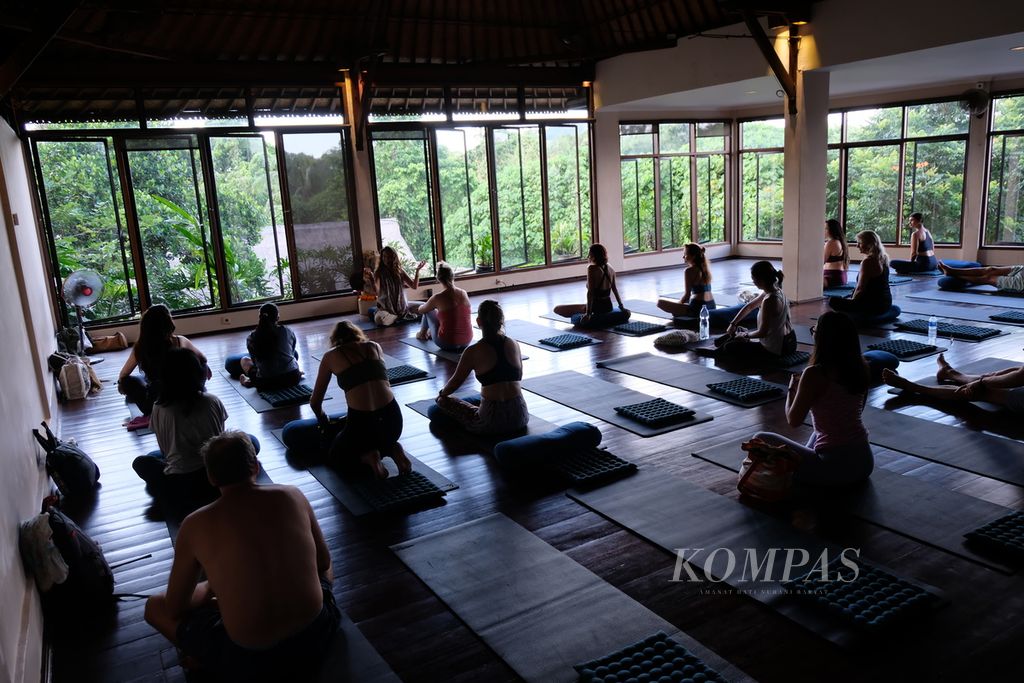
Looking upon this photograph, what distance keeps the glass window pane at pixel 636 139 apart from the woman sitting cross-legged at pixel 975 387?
9.03m

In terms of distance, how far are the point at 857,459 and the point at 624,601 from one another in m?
1.77

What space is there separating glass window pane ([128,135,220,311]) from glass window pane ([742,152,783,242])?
416 inches

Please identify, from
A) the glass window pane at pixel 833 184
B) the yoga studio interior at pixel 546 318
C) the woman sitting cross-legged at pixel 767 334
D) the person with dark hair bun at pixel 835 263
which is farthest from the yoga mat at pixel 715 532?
the glass window pane at pixel 833 184

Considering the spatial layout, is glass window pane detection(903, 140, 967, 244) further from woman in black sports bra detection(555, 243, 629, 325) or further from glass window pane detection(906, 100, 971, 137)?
woman in black sports bra detection(555, 243, 629, 325)

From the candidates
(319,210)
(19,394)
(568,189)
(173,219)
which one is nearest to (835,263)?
(568,189)

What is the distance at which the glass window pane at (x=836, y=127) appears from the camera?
14016 mm

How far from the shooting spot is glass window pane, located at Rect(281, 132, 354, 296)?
11281 millimetres

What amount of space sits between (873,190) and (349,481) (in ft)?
40.5

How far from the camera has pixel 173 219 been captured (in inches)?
414

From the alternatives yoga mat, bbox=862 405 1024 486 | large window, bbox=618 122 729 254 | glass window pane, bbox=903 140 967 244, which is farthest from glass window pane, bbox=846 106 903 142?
yoga mat, bbox=862 405 1024 486

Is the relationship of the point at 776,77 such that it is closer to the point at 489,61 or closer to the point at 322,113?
the point at 489,61

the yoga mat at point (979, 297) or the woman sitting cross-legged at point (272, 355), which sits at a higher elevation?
the woman sitting cross-legged at point (272, 355)

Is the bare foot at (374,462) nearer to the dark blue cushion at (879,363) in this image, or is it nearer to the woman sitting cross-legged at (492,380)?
the woman sitting cross-legged at (492,380)

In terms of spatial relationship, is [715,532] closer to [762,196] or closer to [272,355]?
[272,355]
